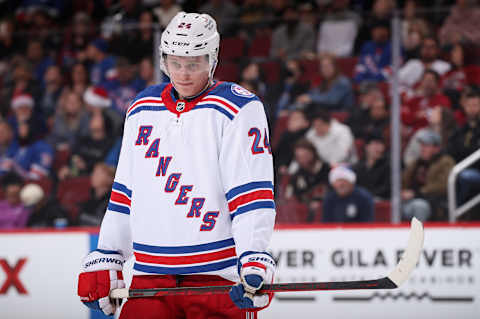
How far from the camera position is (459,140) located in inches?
195

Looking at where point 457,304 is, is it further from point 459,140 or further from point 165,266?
point 165,266

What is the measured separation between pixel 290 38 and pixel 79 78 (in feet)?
5.81

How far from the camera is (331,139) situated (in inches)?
207

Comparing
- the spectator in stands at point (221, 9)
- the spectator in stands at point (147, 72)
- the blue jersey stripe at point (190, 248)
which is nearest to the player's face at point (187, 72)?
the blue jersey stripe at point (190, 248)

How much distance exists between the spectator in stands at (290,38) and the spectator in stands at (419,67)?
0.77 m

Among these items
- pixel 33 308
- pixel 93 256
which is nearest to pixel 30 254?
pixel 33 308

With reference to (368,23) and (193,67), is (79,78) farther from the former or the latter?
(193,67)

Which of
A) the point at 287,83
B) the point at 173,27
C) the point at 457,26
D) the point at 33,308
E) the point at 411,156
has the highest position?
the point at 173,27

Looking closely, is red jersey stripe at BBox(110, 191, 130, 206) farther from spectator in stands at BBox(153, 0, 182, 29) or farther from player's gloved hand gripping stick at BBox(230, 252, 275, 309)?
spectator in stands at BBox(153, 0, 182, 29)

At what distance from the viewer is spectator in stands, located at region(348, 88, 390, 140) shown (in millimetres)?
5141

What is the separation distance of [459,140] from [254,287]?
3183 mm

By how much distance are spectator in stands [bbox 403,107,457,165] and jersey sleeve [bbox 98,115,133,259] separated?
9.74ft

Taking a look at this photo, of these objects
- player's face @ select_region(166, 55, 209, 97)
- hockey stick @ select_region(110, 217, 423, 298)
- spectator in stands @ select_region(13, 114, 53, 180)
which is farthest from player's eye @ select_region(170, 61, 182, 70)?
spectator in stands @ select_region(13, 114, 53, 180)

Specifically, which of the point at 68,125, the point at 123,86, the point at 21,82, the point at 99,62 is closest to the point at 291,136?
the point at 123,86
